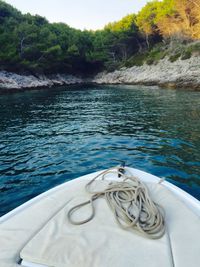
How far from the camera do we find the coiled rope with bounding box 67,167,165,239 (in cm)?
237

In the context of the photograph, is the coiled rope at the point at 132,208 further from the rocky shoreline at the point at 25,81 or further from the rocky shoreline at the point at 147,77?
the rocky shoreline at the point at 25,81

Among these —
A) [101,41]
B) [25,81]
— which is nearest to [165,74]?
[25,81]

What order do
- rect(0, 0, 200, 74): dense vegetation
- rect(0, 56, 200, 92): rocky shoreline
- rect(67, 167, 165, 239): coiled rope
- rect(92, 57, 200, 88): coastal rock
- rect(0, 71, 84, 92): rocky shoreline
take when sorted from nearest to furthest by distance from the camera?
rect(67, 167, 165, 239): coiled rope
rect(92, 57, 200, 88): coastal rock
rect(0, 56, 200, 92): rocky shoreline
rect(0, 71, 84, 92): rocky shoreline
rect(0, 0, 200, 74): dense vegetation

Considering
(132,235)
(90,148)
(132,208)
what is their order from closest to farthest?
(132,235) < (132,208) < (90,148)

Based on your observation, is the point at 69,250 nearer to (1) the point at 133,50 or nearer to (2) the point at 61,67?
(2) the point at 61,67

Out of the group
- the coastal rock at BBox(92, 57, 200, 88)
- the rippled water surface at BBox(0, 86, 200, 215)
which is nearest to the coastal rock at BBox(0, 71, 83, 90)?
the coastal rock at BBox(92, 57, 200, 88)

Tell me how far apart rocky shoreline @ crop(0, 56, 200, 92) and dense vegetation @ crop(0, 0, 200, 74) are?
1.73 metres

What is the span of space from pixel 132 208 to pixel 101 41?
194 ft

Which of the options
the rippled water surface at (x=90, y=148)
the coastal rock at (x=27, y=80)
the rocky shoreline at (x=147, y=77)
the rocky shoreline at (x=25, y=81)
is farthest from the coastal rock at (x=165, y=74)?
the rippled water surface at (x=90, y=148)

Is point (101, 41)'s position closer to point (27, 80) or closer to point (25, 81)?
point (27, 80)

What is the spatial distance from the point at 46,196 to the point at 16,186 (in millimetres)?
2261

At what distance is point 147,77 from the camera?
3412 centimetres

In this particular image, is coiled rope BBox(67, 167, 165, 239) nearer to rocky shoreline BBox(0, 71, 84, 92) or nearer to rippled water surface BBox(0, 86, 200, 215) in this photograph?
rippled water surface BBox(0, 86, 200, 215)

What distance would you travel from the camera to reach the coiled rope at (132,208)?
2371 mm
